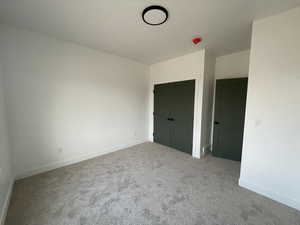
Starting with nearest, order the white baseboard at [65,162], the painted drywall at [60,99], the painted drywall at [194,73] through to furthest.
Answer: the painted drywall at [60,99] < the white baseboard at [65,162] < the painted drywall at [194,73]

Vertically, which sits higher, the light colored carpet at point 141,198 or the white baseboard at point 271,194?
the white baseboard at point 271,194

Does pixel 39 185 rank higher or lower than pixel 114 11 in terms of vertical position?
lower

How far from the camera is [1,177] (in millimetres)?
1426

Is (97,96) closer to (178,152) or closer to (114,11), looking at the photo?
(114,11)

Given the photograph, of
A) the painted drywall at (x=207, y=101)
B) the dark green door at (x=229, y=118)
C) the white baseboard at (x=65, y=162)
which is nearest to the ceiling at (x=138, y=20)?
the painted drywall at (x=207, y=101)

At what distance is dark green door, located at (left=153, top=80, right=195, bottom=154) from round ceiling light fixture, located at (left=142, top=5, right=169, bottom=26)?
1598mm

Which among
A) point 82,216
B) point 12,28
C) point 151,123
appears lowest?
point 82,216

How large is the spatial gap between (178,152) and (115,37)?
3.01 metres

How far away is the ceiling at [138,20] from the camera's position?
1.48 metres

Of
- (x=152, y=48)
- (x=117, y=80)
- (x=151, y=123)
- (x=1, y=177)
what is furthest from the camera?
(x=151, y=123)

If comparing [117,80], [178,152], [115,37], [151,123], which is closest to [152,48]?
[115,37]

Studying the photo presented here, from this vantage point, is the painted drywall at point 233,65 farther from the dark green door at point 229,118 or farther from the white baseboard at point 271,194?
the white baseboard at point 271,194

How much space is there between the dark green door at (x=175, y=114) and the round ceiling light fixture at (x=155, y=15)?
1.60 m

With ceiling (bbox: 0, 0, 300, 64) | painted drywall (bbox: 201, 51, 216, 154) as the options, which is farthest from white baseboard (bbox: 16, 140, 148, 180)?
ceiling (bbox: 0, 0, 300, 64)
